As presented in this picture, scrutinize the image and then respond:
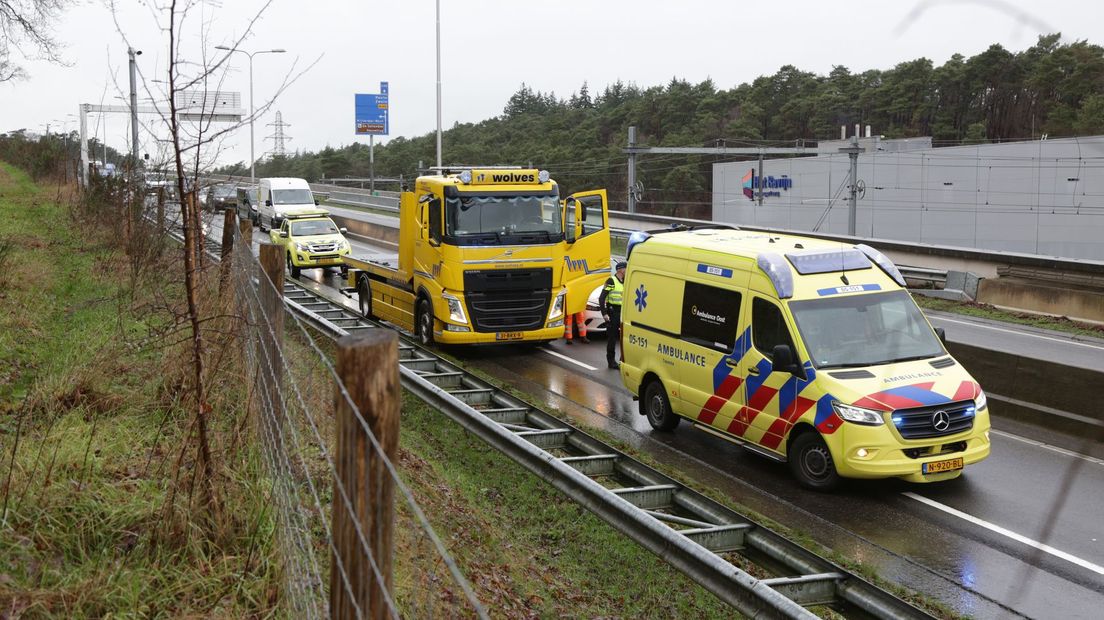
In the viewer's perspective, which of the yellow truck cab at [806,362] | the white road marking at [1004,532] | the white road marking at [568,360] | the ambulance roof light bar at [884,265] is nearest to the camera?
the white road marking at [1004,532]

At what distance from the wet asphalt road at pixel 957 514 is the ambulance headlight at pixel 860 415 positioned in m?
0.82

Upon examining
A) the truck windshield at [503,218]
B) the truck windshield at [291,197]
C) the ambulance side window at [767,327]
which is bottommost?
the ambulance side window at [767,327]

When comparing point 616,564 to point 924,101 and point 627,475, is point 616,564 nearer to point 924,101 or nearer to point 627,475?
point 627,475

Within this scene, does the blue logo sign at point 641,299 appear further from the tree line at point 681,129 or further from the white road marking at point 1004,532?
the tree line at point 681,129

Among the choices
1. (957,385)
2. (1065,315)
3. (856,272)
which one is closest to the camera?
(957,385)

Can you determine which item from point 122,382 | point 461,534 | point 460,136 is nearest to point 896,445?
point 461,534

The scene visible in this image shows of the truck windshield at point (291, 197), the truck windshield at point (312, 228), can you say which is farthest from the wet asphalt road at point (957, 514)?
the truck windshield at point (291, 197)

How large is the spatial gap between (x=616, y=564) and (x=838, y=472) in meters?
2.86

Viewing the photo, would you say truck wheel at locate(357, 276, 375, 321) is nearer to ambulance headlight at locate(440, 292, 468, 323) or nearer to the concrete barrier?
ambulance headlight at locate(440, 292, 468, 323)

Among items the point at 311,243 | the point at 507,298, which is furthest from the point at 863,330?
the point at 311,243

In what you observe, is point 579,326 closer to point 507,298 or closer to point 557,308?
point 557,308

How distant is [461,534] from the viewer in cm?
772

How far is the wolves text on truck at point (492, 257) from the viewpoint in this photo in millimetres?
17250

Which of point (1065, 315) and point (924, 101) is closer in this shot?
point (1065, 315)
